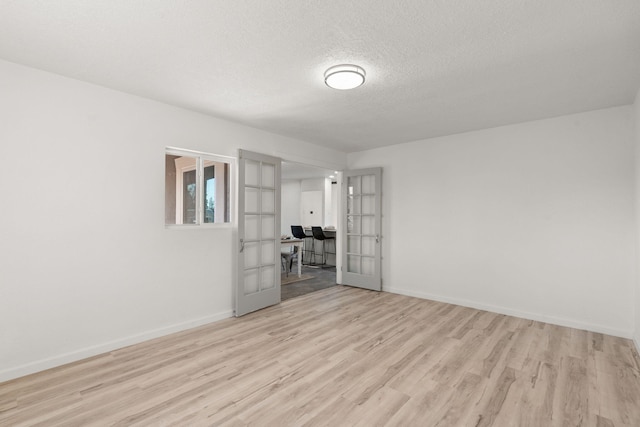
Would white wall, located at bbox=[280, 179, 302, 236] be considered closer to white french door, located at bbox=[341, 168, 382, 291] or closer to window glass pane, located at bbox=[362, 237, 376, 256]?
white french door, located at bbox=[341, 168, 382, 291]

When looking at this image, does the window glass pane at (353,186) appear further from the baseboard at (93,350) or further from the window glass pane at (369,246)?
the baseboard at (93,350)

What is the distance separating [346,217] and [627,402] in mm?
4181

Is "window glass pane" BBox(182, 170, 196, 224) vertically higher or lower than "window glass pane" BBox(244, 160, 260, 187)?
lower

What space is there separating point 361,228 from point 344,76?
3476 mm

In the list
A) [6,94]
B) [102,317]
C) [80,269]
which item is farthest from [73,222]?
[6,94]

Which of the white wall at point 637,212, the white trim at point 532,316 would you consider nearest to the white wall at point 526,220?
the white trim at point 532,316

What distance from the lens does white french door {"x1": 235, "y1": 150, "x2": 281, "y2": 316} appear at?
3.87 m

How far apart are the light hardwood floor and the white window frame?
1.21m

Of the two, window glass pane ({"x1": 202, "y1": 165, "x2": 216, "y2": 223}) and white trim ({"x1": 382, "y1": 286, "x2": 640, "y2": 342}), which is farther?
window glass pane ({"x1": 202, "y1": 165, "x2": 216, "y2": 223})

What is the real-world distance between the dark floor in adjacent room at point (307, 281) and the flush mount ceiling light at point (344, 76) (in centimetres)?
325

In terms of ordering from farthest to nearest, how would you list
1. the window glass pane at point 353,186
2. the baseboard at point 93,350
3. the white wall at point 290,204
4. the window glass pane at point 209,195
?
the white wall at point 290,204
the window glass pane at point 353,186
the window glass pane at point 209,195
the baseboard at point 93,350

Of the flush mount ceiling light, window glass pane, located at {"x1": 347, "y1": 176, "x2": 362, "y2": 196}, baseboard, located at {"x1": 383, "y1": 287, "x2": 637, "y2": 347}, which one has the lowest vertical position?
baseboard, located at {"x1": 383, "y1": 287, "x2": 637, "y2": 347}

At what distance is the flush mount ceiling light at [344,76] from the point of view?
2453 millimetres

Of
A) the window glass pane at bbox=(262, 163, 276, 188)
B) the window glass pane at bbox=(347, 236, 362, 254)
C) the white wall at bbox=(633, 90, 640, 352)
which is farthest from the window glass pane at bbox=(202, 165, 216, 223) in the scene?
the white wall at bbox=(633, 90, 640, 352)
